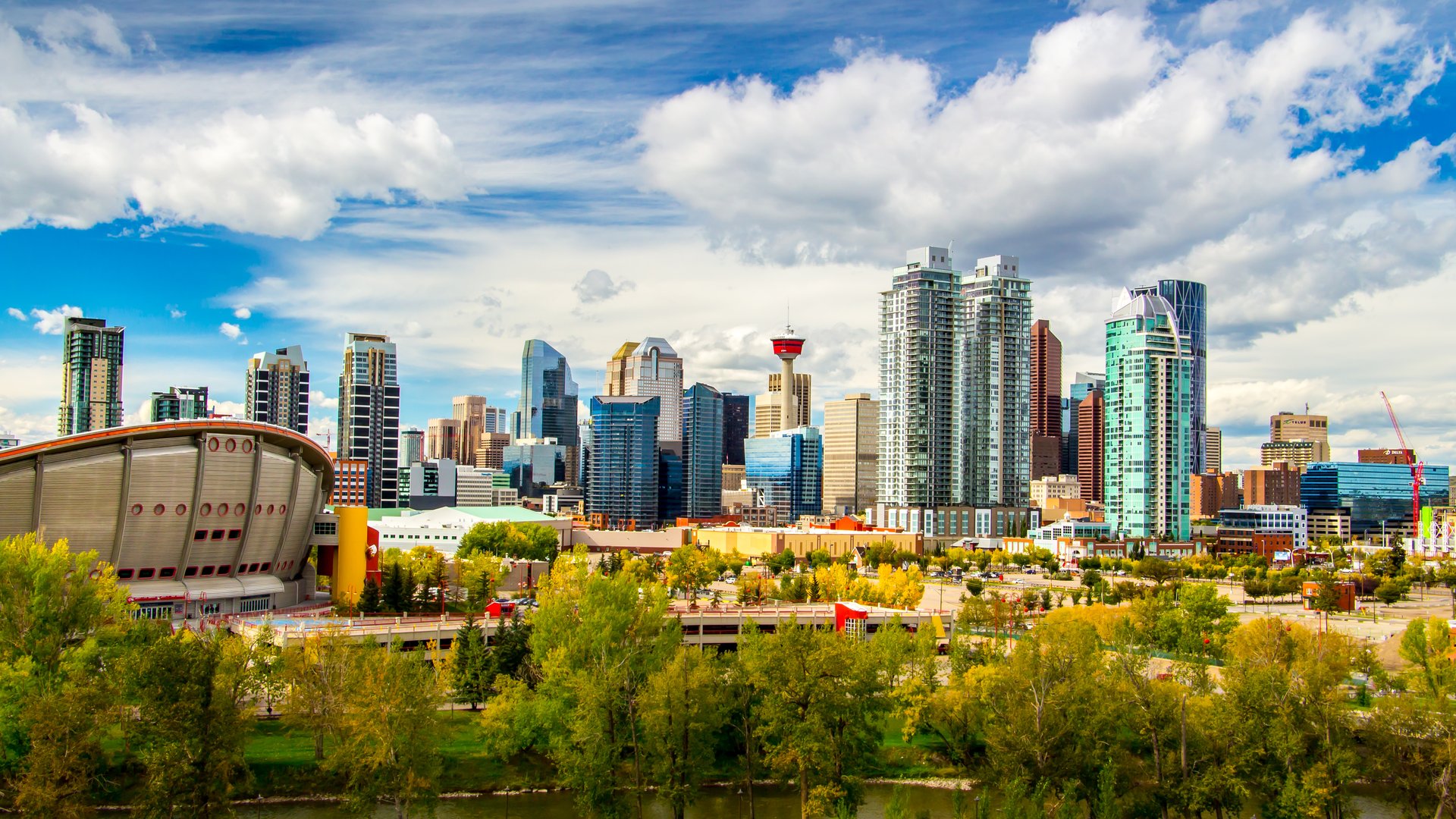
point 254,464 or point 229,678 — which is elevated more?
point 254,464

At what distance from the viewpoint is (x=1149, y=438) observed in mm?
183875

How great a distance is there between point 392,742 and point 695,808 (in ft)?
41.1

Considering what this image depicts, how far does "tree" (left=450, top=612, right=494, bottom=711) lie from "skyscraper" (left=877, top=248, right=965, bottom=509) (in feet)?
428

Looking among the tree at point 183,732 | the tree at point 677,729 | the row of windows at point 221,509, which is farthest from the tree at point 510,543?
the tree at point 183,732

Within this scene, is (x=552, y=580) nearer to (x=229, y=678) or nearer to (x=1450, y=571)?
(x=229, y=678)

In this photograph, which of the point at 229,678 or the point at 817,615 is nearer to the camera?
the point at 229,678

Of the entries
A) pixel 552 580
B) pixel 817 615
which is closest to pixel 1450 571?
pixel 817 615

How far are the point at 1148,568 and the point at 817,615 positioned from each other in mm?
60396

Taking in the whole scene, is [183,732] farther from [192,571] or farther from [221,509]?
[192,571]

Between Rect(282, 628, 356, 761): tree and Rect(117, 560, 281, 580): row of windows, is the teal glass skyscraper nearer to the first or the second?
Rect(117, 560, 281, 580): row of windows

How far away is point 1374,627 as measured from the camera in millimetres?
91562

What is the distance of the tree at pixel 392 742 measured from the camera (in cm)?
4088

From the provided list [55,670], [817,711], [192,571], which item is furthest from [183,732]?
[192,571]

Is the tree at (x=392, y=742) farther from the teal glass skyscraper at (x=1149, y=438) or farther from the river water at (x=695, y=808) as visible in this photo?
the teal glass skyscraper at (x=1149, y=438)
